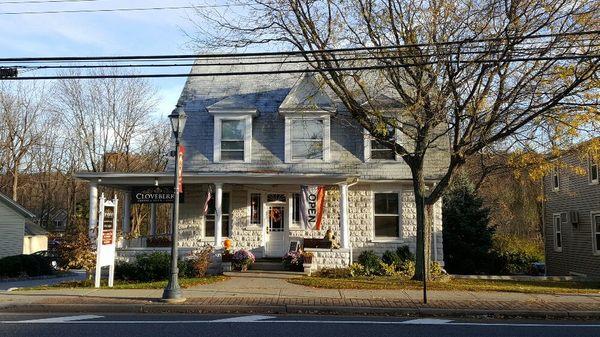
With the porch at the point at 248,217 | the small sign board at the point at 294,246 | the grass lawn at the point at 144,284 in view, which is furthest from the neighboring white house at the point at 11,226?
the small sign board at the point at 294,246

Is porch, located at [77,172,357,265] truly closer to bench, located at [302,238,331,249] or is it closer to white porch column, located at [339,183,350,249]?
white porch column, located at [339,183,350,249]

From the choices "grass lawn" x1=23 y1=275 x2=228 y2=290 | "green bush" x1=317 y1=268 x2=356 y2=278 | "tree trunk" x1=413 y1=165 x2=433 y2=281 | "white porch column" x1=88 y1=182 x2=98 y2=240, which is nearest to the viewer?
"grass lawn" x1=23 y1=275 x2=228 y2=290

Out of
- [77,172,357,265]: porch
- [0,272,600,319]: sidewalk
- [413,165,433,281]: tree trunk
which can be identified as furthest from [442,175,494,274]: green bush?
[0,272,600,319]: sidewalk

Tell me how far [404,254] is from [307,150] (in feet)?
17.8

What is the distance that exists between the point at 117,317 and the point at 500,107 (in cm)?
1132

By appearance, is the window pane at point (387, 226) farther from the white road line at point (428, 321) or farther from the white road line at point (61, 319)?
the white road line at point (61, 319)

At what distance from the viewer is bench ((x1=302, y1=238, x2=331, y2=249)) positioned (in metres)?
19.4

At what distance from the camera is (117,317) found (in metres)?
10.7

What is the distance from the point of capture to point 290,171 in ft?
68.8

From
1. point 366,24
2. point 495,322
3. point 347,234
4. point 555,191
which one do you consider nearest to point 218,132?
point 347,234

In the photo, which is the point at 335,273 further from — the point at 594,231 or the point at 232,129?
the point at 594,231

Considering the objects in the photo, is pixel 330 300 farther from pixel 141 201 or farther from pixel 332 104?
pixel 332 104

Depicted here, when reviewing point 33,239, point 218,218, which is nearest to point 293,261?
point 218,218

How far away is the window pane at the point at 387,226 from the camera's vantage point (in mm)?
20984
